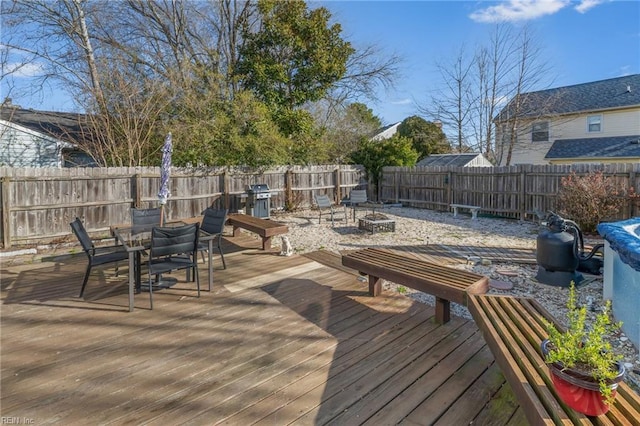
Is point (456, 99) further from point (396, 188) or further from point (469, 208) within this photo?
point (469, 208)

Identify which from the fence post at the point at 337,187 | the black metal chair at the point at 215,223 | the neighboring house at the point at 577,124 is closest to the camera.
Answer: the black metal chair at the point at 215,223

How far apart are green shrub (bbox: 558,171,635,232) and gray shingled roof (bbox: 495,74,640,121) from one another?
10522 millimetres

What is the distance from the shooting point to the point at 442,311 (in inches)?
128

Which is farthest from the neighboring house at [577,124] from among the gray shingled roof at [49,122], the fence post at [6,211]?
the fence post at [6,211]

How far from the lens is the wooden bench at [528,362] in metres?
1.41

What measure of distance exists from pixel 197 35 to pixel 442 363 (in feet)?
49.6

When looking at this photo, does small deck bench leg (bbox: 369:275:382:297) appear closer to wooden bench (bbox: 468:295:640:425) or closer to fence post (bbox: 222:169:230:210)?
wooden bench (bbox: 468:295:640:425)

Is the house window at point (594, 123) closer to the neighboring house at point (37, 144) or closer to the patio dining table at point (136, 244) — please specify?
the patio dining table at point (136, 244)

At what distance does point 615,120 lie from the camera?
15.6m

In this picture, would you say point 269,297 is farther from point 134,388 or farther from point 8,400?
point 8,400

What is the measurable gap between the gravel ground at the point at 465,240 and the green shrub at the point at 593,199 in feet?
2.49

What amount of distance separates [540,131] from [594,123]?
2.20 m

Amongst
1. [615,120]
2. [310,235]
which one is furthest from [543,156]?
[310,235]

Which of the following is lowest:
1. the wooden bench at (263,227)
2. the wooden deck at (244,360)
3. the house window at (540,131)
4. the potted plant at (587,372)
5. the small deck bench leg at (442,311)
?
the wooden deck at (244,360)
